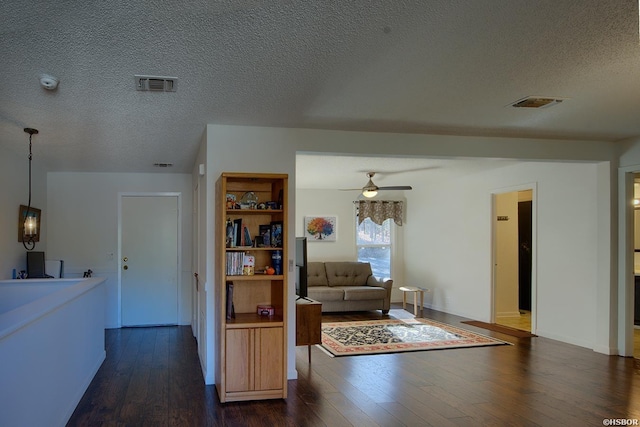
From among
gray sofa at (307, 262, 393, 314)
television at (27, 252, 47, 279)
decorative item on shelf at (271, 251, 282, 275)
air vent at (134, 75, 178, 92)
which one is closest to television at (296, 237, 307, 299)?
decorative item on shelf at (271, 251, 282, 275)

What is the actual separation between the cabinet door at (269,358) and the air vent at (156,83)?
1.97 meters

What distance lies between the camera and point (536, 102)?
3729 mm

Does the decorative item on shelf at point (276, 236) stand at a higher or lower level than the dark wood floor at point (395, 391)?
higher

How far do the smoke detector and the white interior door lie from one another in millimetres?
4392

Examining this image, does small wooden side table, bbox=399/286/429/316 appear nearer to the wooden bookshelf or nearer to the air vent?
the wooden bookshelf

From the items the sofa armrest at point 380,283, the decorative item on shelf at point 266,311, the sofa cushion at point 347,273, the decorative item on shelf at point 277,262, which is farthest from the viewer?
the sofa cushion at point 347,273

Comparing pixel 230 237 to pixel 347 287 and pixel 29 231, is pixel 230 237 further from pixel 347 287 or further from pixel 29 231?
pixel 347 287

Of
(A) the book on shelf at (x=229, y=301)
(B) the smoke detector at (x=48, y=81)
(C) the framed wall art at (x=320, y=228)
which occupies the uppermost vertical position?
(B) the smoke detector at (x=48, y=81)

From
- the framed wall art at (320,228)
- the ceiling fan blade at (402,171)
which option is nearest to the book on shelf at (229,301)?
the ceiling fan blade at (402,171)

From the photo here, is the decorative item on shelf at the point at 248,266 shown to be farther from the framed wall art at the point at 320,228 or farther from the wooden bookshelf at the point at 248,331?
the framed wall art at the point at 320,228

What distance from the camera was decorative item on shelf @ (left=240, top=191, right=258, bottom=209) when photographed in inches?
161

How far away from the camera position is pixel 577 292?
5875 mm

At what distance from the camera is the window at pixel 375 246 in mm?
9883

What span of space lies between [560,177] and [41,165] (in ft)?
22.3
